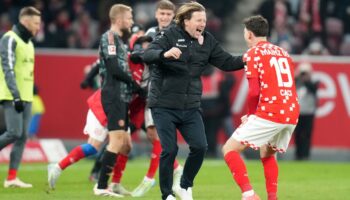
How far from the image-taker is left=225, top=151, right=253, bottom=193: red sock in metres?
11.0

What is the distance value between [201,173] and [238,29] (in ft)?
28.2

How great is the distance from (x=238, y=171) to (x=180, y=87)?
1155 millimetres

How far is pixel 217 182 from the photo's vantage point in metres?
15.3

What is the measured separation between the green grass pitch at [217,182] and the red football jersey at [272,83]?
194 centimetres

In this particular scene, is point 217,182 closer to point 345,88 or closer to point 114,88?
point 114,88

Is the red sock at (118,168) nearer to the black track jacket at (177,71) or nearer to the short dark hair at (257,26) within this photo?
the black track jacket at (177,71)

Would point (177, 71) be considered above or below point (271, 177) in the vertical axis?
above

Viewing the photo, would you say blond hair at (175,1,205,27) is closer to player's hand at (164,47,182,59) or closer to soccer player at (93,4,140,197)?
player's hand at (164,47,182,59)

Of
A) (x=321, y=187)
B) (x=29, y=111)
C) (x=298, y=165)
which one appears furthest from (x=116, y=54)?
(x=298, y=165)

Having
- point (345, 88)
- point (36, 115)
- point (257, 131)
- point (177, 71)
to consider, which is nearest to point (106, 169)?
point (177, 71)

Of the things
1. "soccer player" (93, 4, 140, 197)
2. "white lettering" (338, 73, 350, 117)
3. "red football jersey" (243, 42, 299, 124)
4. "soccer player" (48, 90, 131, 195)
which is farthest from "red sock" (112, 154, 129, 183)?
"white lettering" (338, 73, 350, 117)

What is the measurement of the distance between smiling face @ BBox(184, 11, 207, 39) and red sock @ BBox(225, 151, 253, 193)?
4.72ft

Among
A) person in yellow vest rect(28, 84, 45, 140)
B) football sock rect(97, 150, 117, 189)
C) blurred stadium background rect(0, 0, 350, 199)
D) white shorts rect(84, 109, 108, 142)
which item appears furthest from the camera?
blurred stadium background rect(0, 0, 350, 199)

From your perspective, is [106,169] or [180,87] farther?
[106,169]
